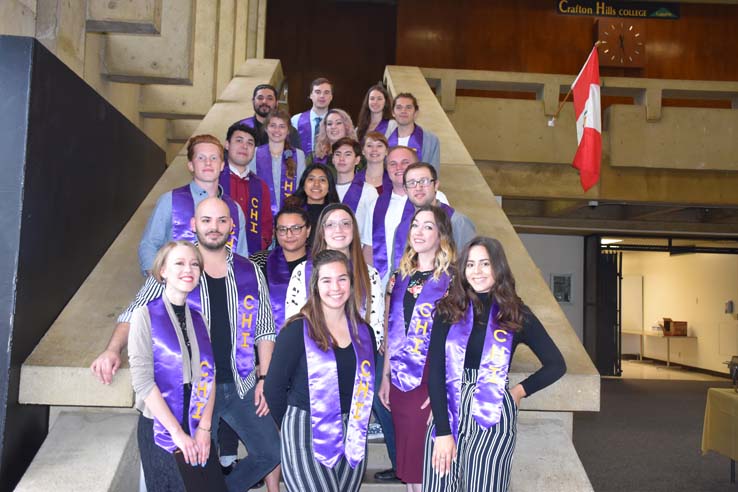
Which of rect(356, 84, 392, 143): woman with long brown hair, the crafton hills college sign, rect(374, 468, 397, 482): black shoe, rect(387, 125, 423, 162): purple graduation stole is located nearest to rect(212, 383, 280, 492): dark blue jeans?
rect(374, 468, 397, 482): black shoe

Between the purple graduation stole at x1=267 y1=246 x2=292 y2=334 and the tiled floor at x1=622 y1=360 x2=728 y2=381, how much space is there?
1371 centimetres

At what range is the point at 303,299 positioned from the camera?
3279mm

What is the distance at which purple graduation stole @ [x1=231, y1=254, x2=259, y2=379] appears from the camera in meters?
3.01

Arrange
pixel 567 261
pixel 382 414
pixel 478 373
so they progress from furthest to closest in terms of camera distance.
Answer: pixel 567 261
pixel 382 414
pixel 478 373

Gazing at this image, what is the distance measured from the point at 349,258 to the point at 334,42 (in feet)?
39.8

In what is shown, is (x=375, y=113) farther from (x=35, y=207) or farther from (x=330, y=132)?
(x=35, y=207)

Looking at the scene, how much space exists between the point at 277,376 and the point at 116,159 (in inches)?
100

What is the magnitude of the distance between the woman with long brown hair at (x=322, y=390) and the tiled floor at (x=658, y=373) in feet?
46.7

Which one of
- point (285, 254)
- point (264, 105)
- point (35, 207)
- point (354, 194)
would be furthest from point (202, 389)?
point (264, 105)

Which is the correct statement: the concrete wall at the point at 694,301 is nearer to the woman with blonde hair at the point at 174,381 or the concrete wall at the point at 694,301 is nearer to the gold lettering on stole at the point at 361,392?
the gold lettering on stole at the point at 361,392

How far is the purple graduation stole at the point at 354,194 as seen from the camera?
455 centimetres

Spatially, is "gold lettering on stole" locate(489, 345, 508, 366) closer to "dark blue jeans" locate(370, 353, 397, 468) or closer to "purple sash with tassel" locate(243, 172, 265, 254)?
"dark blue jeans" locate(370, 353, 397, 468)

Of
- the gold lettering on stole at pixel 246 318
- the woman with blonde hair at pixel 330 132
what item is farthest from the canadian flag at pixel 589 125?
the gold lettering on stole at pixel 246 318

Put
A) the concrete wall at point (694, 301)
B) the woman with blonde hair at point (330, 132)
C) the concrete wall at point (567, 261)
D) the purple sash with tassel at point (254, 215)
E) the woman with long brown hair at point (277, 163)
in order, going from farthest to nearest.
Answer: the concrete wall at point (694, 301) → the concrete wall at point (567, 261) → the woman with blonde hair at point (330, 132) → the woman with long brown hair at point (277, 163) → the purple sash with tassel at point (254, 215)
